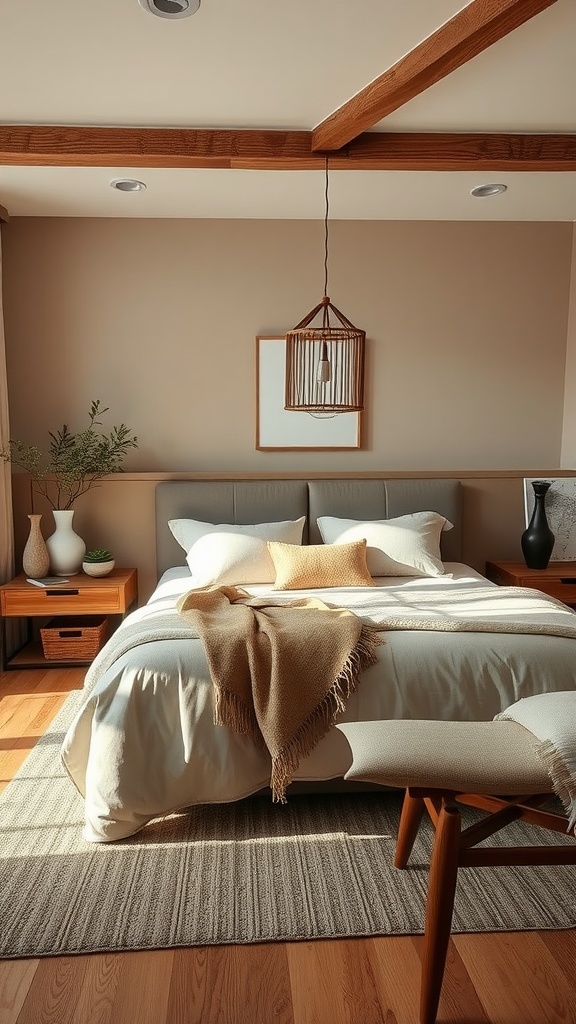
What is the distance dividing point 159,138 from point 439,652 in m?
2.39

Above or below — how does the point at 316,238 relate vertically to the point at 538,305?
above

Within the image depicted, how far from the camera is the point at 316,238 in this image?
15.6 feet

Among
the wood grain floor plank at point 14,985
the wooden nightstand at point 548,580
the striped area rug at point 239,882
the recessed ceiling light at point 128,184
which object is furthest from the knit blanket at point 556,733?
the recessed ceiling light at point 128,184

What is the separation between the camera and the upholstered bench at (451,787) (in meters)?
1.80

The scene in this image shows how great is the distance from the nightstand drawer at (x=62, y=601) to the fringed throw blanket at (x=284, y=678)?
157 centimetres

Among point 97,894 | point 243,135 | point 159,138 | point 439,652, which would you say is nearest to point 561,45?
point 243,135

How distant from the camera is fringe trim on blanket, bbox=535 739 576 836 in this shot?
188 centimetres

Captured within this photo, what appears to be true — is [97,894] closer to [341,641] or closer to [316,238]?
[341,641]

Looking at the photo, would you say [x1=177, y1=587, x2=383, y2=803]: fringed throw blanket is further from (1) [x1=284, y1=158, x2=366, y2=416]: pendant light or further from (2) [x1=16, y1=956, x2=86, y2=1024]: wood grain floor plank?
(1) [x1=284, y1=158, x2=366, y2=416]: pendant light

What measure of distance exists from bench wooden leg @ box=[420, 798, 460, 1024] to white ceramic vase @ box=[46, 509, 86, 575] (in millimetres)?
3141

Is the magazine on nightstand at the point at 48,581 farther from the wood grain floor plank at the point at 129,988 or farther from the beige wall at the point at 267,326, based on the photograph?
the wood grain floor plank at the point at 129,988

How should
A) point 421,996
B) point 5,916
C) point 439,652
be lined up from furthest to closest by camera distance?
point 439,652 < point 5,916 < point 421,996

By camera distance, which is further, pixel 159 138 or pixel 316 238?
pixel 316 238

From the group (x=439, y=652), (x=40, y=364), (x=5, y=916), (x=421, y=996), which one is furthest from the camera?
(x=40, y=364)
